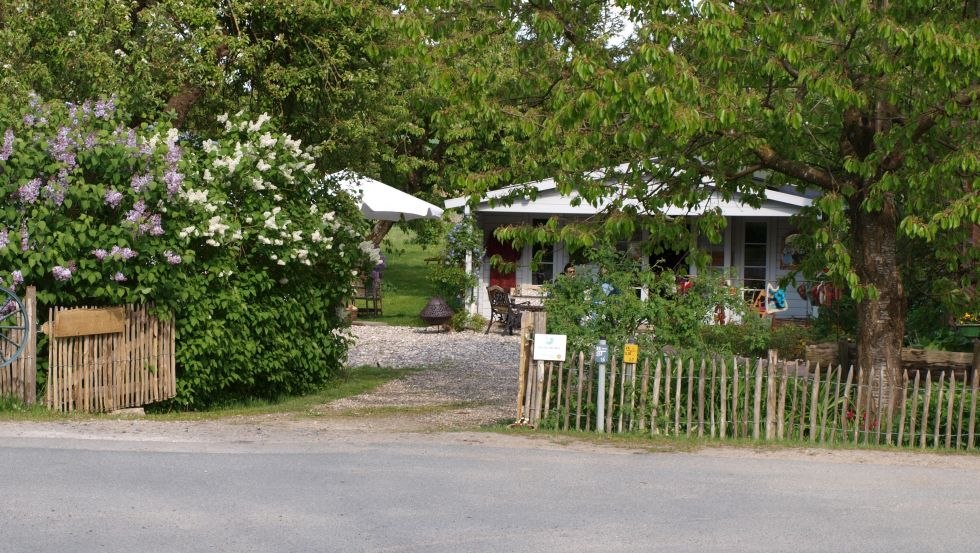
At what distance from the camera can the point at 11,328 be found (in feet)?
38.2

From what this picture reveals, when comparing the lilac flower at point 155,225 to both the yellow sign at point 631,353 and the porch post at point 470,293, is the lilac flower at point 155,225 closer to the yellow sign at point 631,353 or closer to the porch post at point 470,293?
the yellow sign at point 631,353

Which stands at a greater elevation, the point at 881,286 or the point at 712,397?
the point at 881,286

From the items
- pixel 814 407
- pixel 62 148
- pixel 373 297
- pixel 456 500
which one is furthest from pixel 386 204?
pixel 456 500

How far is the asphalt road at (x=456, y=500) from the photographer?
7.05 meters

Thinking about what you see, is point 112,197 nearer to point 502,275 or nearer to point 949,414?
point 949,414

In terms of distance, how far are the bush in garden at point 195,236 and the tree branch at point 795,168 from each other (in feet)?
16.7

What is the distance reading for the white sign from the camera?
454 inches

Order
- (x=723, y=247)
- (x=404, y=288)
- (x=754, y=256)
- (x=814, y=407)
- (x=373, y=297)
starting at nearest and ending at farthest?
(x=814, y=407) → (x=723, y=247) → (x=754, y=256) → (x=373, y=297) → (x=404, y=288)

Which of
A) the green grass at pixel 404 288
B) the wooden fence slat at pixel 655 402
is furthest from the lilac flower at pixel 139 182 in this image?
the green grass at pixel 404 288

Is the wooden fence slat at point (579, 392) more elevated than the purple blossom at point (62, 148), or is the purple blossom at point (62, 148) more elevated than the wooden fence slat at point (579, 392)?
the purple blossom at point (62, 148)

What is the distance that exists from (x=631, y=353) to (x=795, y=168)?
2746 millimetres

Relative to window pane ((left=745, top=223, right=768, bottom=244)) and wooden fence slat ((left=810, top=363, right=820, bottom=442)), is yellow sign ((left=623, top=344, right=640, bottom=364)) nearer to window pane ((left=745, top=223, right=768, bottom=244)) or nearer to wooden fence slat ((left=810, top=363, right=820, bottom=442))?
wooden fence slat ((left=810, top=363, right=820, bottom=442))

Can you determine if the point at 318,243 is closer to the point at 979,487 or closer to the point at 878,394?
the point at 878,394

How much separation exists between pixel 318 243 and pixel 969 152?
7206 millimetres
